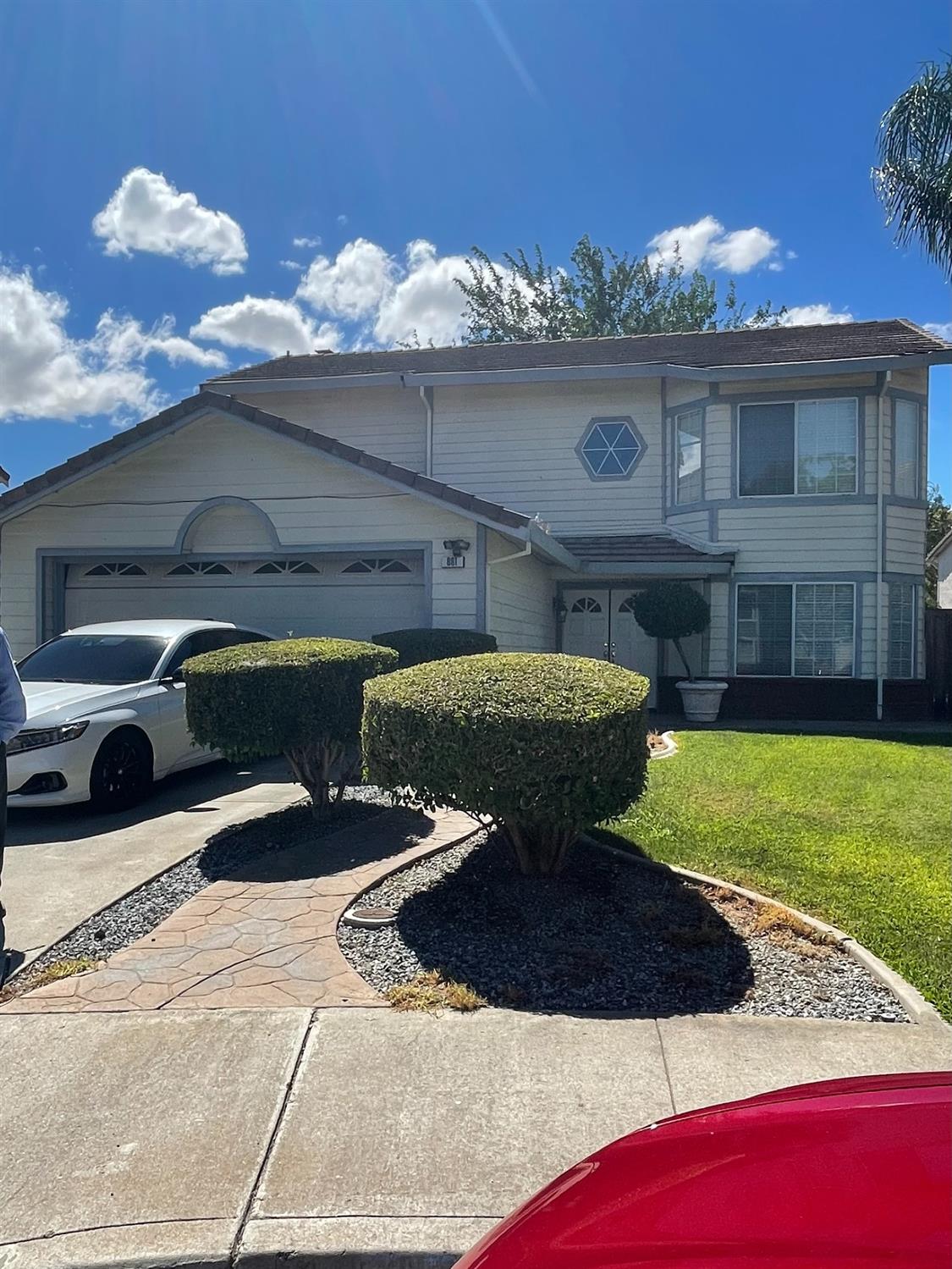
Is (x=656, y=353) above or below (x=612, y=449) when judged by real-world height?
above

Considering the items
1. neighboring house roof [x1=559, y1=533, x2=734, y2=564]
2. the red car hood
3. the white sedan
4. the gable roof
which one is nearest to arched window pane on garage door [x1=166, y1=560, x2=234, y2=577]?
the gable roof

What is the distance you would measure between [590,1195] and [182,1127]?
1823 mm

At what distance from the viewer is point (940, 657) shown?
14.4 meters

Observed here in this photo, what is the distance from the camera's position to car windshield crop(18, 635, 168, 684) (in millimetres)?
7949

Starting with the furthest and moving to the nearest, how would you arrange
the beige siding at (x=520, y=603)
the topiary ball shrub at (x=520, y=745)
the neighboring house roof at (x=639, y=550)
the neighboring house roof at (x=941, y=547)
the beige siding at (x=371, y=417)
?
the neighboring house roof at (x=941, y=547) < the beige siding at (x=371, y=417) < the neighboring house roof at (x=639, y=550) < the beige siding at (x=520, y=603) < the topiary ball shrub at (x=520, y=745)

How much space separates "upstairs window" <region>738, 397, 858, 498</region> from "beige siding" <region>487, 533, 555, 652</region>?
385 cm

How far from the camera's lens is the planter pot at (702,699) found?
13180mm

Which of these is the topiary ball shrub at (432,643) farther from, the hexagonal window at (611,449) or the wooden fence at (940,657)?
the wooden fence at (940,657)

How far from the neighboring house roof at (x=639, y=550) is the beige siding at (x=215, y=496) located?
11.7ft

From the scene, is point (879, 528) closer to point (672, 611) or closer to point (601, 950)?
point (672, 611)

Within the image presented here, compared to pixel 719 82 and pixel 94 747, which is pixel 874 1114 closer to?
pixel 94 747

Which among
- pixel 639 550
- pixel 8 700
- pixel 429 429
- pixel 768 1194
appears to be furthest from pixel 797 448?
pixel 768 1194

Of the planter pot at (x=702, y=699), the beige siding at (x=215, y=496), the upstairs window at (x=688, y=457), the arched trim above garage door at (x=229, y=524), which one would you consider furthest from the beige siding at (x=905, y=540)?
the arched trim above garage door at (x=229, y=524)

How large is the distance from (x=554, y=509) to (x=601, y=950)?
36.9 feet
